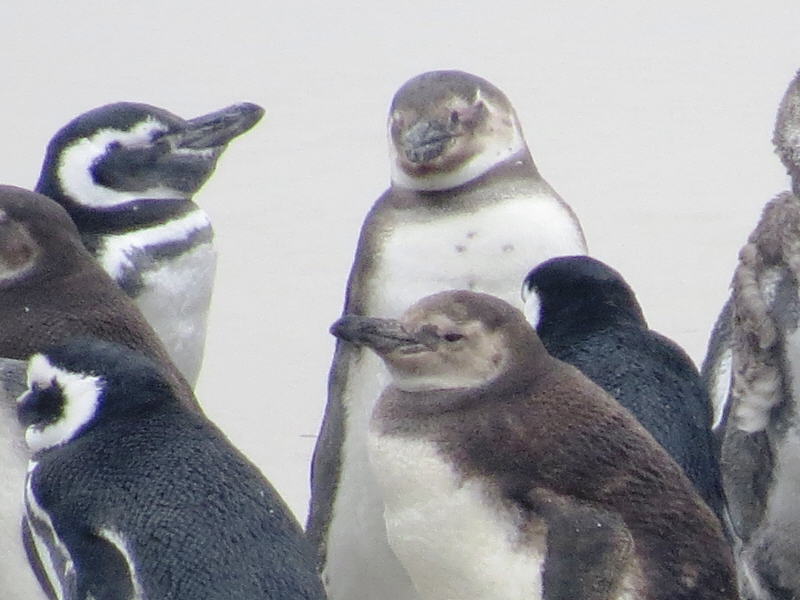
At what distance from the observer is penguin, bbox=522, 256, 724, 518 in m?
3.74

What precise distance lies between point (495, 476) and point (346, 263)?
4.37m

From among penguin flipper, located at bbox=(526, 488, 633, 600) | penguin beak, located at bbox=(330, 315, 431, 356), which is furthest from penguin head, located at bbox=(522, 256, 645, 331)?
penguin flipper, located at bbox=(526, 488, 633, 600)

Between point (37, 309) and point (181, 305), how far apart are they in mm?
708

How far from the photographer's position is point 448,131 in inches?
185

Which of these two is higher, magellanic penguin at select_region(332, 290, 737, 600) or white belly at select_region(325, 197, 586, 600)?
magellanic penguin at select_region(332, 290, 737, 600)

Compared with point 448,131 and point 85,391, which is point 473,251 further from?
point 85,391

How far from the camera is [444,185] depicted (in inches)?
184

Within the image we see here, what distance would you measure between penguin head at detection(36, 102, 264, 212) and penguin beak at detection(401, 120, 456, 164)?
62cm

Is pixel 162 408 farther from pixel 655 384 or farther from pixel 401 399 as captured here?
pixel 655 384

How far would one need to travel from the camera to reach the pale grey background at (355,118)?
7.17m

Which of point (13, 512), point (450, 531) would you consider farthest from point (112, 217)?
point (450, 531)

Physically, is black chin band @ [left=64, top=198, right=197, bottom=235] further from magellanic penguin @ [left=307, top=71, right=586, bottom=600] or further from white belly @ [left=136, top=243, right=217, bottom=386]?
magellanic penguin @ [left=307, top=71, right=586, bottom=600]

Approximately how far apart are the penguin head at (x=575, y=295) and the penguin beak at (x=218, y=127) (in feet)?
4.47

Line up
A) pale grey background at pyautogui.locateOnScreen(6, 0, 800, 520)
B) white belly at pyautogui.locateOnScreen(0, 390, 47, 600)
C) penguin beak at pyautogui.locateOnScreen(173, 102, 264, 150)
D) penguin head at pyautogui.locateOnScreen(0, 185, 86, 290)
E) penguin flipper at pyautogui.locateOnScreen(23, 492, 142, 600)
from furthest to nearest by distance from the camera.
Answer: pale grey background at pyautogui.locateOnScreen(6, 0, 800, 520) → penguin beak at pyautogui.locateOnScreen(173, 102, 264, 150) → penguin head at pyautogui.locateOnScreen(0, 185, 86, 290) → white belly at pyautogui.locateOnScreen(0, 390, 47, 600) → penguin flipper at pyautogui.locateOnScreen(23, 492, 142, 600)
